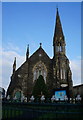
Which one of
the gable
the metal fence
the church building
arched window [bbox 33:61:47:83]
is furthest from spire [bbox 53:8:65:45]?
the metal fence

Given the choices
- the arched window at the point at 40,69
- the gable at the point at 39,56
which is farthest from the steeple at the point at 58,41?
the arched window at the point at 40,69

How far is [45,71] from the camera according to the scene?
2767cm

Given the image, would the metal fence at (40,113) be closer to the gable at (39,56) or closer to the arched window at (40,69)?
the arched window at (40,69)

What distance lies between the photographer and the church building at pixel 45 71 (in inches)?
1005

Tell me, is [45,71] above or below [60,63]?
below

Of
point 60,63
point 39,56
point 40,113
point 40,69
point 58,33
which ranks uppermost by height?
point 58,33

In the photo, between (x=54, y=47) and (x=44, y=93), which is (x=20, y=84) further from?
(x=54, y=47)

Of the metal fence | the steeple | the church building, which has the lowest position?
the metal fence

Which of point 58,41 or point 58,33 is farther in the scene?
point 58,33

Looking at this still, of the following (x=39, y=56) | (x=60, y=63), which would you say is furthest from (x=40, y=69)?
(x=60, y=63)

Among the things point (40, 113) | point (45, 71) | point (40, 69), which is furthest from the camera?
point (40, 69)

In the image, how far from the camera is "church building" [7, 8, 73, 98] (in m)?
25.5

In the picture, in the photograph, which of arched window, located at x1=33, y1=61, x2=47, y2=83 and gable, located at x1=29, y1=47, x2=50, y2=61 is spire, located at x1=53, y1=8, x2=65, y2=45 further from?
arched window, located at x1=33, y1=61, x2=47, y2=83

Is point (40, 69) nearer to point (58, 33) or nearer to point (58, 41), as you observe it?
point (58, 41)
